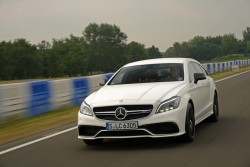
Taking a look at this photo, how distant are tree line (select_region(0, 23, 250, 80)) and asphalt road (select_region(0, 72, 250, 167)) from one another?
97512 millimetres

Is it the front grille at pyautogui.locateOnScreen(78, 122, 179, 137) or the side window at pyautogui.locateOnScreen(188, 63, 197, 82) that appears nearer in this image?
the front grille at pyautogui.locateOnScreen(78, 122, 179, 137)

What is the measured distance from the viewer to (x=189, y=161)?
6.15m

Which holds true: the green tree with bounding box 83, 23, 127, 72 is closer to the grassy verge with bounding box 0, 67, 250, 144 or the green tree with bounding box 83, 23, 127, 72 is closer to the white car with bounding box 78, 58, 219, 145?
the grassy verge with bounding box 0, 67, 250, 144

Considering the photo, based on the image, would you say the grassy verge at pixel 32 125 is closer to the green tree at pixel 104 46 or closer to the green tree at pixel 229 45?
the green tree at pixel 104 46

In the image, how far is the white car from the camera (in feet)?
23.2

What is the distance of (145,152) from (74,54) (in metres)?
129

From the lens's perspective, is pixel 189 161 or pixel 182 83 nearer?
pixel 189 161

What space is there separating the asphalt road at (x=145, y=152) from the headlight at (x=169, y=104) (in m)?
0.58

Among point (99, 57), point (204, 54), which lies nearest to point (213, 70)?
point (99, 57)

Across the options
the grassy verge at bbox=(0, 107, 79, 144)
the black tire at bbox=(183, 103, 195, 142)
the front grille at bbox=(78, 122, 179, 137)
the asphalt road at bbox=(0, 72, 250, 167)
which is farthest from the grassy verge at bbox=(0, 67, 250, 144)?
the black tire at bbox=(183, 103, 195, 142)

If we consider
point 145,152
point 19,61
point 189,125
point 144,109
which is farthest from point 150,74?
point 19,61

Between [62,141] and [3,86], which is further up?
[3,86]

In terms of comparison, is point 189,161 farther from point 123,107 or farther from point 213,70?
point 213,70

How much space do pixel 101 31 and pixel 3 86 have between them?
5433 inches
